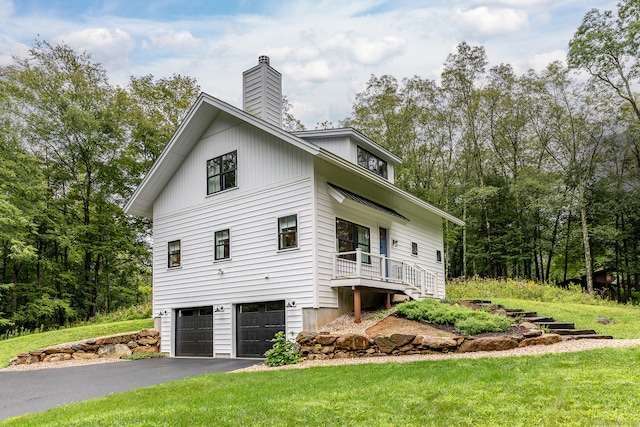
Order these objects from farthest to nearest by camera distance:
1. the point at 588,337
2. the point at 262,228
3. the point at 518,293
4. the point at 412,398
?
1. the point at 518,293
2. the point at 262,228
3. the point at 588,337
4. the point at 412,398

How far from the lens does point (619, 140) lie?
28.1 meters

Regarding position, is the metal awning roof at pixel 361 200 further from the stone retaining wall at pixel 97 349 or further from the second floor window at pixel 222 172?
the stone retaining wall at pixel 97 349

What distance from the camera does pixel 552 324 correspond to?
12.5 m

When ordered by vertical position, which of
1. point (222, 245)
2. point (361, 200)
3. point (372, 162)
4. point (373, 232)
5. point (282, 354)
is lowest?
point (282, 354)

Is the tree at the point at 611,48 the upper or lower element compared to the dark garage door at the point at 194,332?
upper

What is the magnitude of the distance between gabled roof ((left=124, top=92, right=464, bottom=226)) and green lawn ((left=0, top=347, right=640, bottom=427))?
668 centimetres

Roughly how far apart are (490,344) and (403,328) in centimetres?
254

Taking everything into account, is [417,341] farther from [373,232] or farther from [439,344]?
[373,232]

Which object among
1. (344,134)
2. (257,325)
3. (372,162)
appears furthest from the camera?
(372,162)

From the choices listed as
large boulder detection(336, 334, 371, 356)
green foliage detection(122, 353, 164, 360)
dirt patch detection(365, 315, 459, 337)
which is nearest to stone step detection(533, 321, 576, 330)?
dirt patch detection(365, 315, 459, 337)

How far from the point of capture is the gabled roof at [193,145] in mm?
13414

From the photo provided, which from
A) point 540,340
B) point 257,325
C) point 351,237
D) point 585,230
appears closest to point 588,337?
point 540,340

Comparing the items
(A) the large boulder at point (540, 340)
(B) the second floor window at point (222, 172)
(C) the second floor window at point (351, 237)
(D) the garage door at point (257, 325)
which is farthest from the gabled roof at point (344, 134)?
(A) the large boulder at point (540, 340)

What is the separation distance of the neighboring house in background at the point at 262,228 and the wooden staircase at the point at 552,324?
9.32 feet
